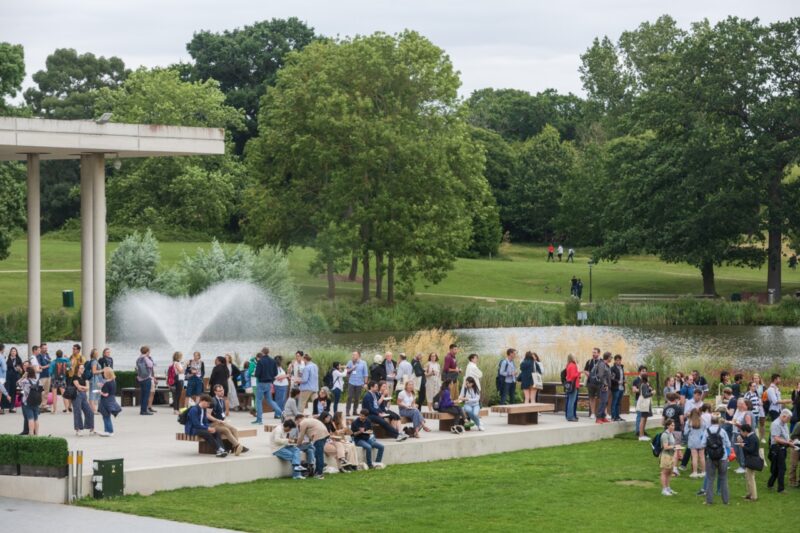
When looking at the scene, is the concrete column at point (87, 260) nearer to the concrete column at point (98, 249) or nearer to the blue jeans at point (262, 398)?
the concrete column at point (98, 249)

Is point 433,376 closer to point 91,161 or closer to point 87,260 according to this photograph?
point 87,260

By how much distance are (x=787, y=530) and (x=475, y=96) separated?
117951 millimetres

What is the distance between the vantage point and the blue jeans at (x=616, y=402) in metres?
32.8

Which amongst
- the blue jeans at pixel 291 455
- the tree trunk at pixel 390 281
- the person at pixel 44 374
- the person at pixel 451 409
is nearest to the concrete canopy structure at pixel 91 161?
the person at pixel 44 374

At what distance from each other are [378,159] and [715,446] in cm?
4910

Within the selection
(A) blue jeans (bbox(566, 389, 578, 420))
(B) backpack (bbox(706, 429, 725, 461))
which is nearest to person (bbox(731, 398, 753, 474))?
(B) backpack (bbox(706, 429, 725, 461))

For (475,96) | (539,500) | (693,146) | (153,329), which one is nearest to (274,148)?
(153,329)

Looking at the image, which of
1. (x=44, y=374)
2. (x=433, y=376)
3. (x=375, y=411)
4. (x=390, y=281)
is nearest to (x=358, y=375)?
(x=433, y=376)

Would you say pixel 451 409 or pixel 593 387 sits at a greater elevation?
pixel 593 387

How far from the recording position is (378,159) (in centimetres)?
7206

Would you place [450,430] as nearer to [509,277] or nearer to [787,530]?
Result: [787,530]

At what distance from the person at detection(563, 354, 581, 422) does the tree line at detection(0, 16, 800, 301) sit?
3910 centimetres

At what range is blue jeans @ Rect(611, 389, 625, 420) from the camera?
32844mm

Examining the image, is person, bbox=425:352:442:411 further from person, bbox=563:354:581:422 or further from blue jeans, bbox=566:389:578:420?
blue jeans, bbox=566:389:578:420
